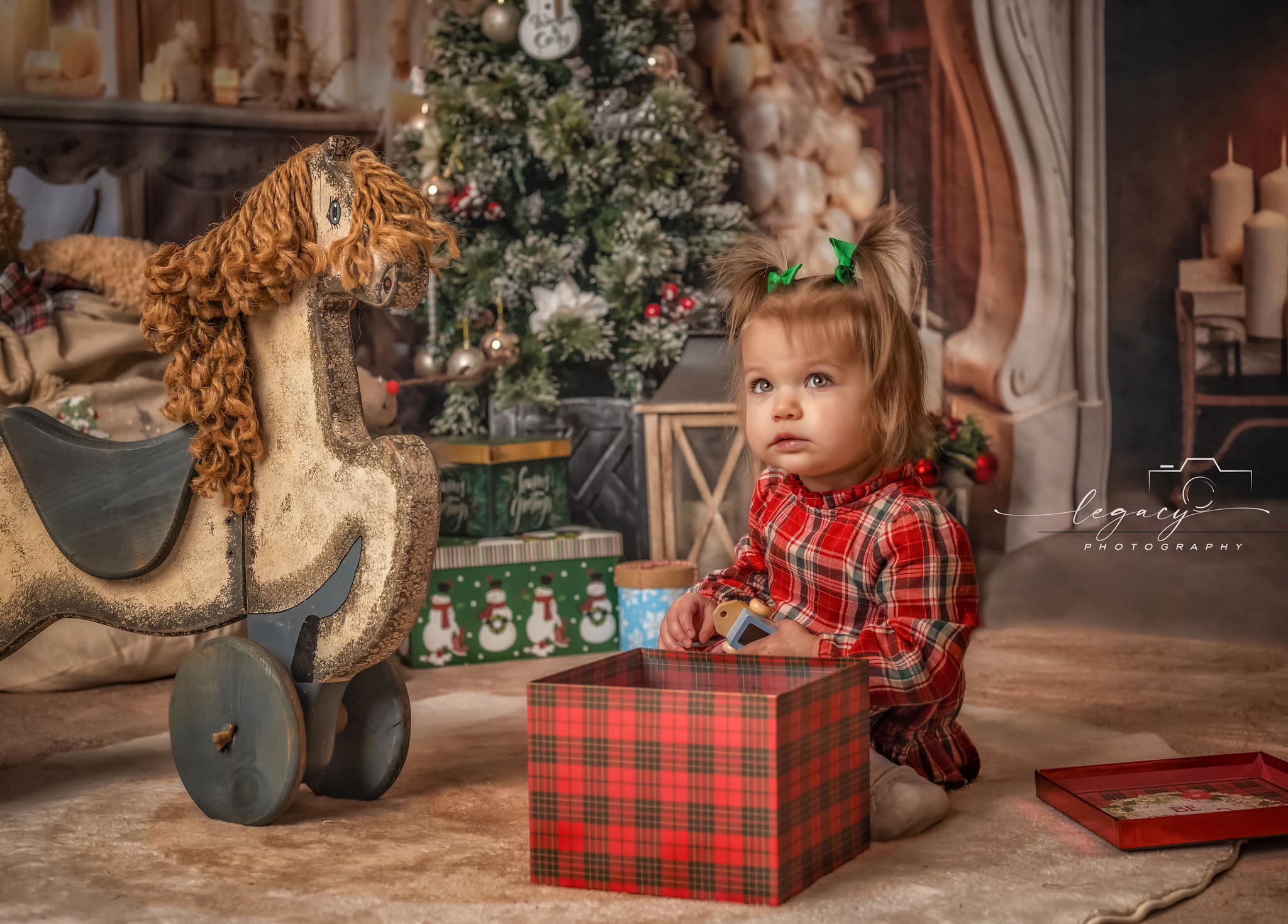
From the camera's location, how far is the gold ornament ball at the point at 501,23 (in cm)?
379

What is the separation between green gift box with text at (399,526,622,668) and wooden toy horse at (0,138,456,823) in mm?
1188

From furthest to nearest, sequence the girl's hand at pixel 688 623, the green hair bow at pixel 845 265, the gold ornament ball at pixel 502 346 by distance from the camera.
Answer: the gold ornament ball at pixel 502 346
the girl's hand at pixel 688 623
the green hair bow at pixel 845 265

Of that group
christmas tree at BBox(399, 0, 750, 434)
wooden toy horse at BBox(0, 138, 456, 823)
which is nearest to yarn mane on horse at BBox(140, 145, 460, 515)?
wooden toy horse at BBox(0, 138, 456, 823)

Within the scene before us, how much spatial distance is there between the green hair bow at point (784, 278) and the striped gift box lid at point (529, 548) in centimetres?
144

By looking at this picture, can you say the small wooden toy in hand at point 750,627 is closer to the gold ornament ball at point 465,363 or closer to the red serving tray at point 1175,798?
the red serving tray at point 1175,798

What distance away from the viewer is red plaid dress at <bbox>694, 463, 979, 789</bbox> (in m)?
1.82

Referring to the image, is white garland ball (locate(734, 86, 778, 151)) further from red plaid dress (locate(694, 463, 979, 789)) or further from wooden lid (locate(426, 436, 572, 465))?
red plaid dress (locate(694, 463, 979, 789))

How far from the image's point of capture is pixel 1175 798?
185 cm

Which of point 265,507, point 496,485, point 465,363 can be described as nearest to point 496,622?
point 496,485

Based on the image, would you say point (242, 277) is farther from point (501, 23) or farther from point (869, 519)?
point (501, 23)

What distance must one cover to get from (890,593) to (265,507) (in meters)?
0.91

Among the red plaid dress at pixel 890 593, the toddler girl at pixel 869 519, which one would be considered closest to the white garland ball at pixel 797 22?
the toddler girl at pixel 869 519

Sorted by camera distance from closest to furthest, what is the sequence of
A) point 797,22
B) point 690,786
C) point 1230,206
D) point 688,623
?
1. point 690,786
2. point 688,623
3. point 1230,206
4. point 797,22

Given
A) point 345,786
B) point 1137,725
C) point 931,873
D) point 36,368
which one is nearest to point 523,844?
point 345,786
